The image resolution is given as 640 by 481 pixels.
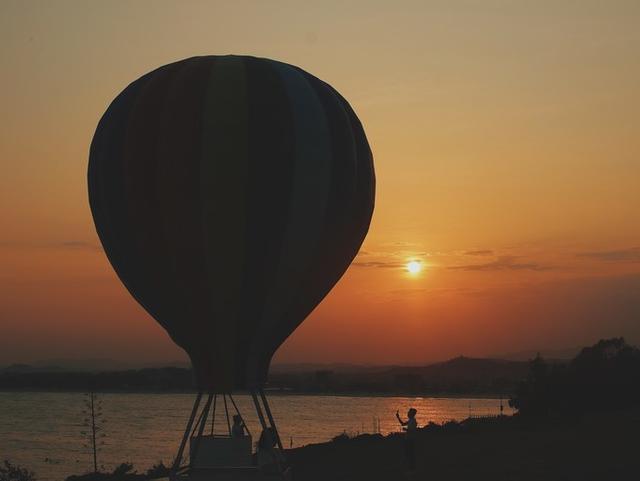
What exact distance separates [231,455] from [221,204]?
549 cm

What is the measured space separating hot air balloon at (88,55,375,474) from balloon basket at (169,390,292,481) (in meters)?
0.20

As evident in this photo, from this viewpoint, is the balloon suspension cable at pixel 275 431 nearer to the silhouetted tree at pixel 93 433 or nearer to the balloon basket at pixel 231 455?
the balloon basket at pixel 231 455

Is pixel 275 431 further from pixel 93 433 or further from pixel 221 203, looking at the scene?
pixel 93 433

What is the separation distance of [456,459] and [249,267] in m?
7.95

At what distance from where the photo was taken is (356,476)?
20.6m

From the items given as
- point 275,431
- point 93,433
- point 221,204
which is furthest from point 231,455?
point 93,433

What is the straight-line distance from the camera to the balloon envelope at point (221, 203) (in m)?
17.5

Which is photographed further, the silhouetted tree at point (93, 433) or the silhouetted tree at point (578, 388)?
the silhouetted tree at point (93, 433)

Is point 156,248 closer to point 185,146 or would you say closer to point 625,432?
point 185,146

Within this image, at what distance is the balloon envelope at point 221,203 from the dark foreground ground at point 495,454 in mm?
4603

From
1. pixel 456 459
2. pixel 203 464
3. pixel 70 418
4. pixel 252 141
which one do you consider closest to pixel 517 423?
pixel 456 459

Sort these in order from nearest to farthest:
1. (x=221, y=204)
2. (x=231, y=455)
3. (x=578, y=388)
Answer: (x=221, y=204) → (x=231, y=455) → (x=578, y=388)

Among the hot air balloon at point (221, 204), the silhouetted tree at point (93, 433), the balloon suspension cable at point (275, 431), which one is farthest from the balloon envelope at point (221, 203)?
the silhouetted tree at point (93, 433)

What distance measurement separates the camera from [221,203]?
1744cm
